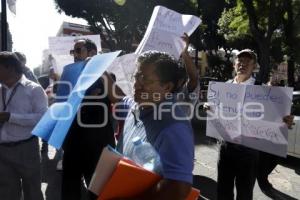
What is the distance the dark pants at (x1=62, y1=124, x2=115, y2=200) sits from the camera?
3979 millimetres

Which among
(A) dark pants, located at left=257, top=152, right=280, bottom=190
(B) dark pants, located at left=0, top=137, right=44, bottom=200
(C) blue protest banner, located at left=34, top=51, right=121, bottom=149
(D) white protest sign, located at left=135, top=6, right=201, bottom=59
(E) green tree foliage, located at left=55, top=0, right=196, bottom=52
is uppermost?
(E) green tree foliage, located at left=55, top=0, right=196, bottom=52

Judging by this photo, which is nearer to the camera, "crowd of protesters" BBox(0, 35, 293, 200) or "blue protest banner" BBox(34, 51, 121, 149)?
"blue protest banner" BBox(34, 51, 121, 149)

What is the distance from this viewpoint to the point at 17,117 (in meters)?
3.68

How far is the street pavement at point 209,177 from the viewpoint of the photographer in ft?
18.9

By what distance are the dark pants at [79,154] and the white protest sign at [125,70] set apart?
506 millimetres

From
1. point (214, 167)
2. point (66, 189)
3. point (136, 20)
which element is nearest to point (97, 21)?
point (136, 20)

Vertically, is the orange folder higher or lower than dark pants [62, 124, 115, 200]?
higher

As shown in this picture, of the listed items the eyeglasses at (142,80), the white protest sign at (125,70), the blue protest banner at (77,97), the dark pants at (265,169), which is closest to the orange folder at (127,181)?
the eyeglasses at (142,80)

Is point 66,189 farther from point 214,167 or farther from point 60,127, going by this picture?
point 214,167

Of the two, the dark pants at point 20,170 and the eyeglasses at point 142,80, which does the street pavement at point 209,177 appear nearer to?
the dark pants at point 20,170

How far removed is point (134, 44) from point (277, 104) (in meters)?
27.3

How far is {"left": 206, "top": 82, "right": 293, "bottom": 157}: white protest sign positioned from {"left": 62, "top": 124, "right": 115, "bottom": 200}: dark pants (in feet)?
3.47

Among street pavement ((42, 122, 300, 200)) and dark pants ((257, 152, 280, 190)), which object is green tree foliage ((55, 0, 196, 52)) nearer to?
street pavement ((42, 122, 300, 200))

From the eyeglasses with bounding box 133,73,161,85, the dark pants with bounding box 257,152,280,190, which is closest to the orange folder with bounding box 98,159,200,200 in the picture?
the eyeglasses with bounding box 133,73,161,85
